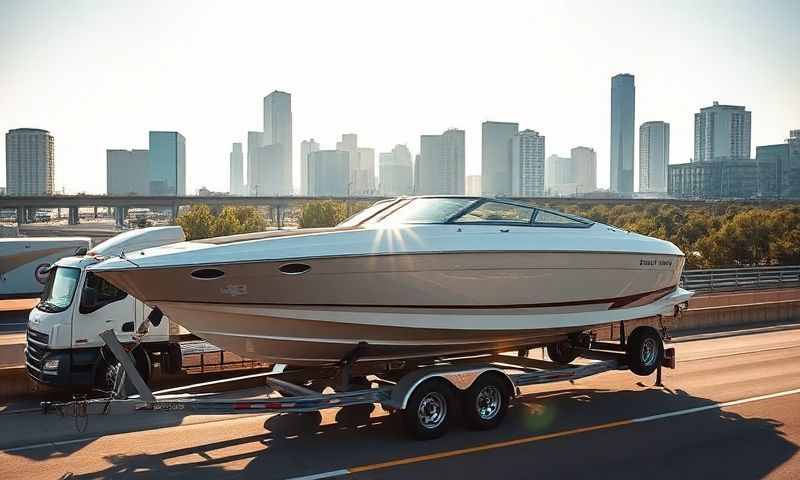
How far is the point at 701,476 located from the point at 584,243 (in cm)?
395

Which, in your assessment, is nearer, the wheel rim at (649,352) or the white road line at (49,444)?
the white road line at (49,444)

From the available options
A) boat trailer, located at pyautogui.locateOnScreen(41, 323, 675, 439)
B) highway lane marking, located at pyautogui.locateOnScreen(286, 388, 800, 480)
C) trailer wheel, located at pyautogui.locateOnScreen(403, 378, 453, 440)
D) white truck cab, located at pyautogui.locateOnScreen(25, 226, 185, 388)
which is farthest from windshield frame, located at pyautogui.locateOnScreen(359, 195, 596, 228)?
white truck cab, located at pyautogui.locateOnScreen(25, 226, 185, 388)

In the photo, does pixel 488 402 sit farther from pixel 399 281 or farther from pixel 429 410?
pixel 399 281

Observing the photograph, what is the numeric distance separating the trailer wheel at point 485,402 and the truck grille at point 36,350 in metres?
5.93

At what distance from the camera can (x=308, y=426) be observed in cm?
988

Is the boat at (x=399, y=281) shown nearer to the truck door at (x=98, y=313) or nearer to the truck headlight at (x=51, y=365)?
the truck door at (x=98, y=313)

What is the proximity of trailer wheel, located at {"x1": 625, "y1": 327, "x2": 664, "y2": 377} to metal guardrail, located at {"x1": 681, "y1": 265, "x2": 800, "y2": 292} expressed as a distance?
2091cm

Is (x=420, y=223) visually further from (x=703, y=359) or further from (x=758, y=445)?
(x=703, y=359)

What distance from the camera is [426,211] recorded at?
1034cm

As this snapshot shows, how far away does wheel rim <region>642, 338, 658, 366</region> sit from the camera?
11.9 meters

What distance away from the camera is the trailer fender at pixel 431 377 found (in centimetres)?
899

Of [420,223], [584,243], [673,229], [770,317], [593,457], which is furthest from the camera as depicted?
[673,229]

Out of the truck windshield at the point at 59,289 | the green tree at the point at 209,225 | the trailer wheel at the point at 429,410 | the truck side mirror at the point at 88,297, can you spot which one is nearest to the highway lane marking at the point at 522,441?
the trailer wheel at the point at 429,410

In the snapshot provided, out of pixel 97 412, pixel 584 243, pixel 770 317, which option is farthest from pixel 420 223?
pixel 770 317
